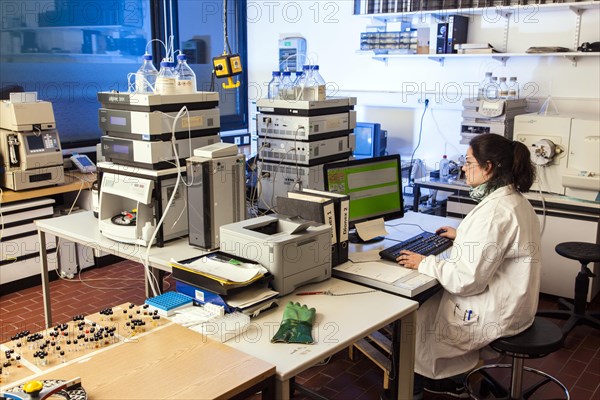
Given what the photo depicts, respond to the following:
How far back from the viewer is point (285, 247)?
2090mm

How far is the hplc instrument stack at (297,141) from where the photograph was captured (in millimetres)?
3121

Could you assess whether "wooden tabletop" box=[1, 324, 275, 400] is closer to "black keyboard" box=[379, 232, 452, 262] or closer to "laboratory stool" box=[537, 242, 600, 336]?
"black keyboard" box=[379, 232, 452, 262]

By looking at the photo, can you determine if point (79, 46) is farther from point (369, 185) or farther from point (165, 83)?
point (369, 185)

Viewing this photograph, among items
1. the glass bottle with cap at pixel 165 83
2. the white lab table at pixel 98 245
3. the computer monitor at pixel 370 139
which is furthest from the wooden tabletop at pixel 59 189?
the computer monitor at pixel 370 139

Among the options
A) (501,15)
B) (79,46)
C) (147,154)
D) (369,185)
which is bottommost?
(369,185)

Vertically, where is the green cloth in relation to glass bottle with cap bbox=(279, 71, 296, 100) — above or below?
below

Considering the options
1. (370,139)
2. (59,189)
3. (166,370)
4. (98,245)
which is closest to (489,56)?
(370,139)

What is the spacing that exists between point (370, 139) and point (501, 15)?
4.56 ft

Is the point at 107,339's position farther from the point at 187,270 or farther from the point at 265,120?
the point at 265,120

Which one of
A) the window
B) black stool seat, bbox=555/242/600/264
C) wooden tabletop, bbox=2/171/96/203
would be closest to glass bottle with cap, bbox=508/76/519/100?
black stool seat, bbox=555/242/600/264

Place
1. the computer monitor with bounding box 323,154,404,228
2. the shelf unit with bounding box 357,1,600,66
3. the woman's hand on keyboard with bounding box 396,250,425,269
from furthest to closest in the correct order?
the shelf unit with bounding box 357,1,600,66 < the computer monitor with bounding box 323,154,404,228 < the woman's hand on keyboard with bounding box 396,250,425,269

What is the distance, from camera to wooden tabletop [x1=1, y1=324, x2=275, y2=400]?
4.93 ft

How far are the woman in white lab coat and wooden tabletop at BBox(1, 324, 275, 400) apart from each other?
97 centimetres

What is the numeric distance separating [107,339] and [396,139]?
384cm
